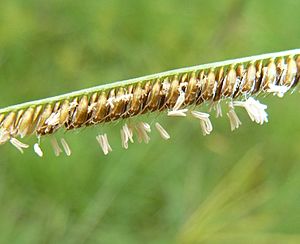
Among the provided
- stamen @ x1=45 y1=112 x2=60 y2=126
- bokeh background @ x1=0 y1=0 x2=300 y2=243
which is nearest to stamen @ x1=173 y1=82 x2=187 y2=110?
stamen @ x1=45 y1=112 x2=60 y2=126

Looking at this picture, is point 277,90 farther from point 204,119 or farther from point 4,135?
point 4,135

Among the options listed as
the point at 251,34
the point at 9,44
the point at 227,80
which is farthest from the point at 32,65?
the point at 227,80

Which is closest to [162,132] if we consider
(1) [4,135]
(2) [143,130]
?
(2) [143,130]

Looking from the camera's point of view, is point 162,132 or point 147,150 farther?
point 147,150

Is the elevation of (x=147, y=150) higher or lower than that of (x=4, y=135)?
higher

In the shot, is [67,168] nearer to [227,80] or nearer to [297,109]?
[297,109]

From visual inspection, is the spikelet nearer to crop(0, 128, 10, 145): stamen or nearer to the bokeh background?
crop(0, 128, 10, 145): stamen

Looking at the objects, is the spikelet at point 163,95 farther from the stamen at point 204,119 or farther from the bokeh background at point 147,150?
the bokeh background at point 147,150
